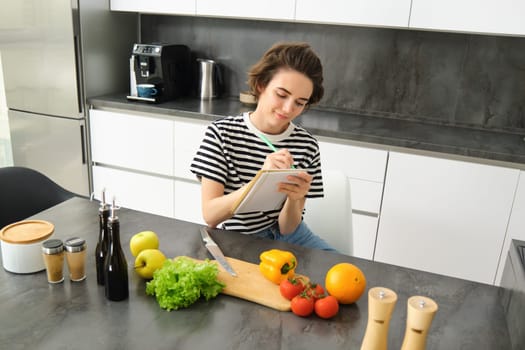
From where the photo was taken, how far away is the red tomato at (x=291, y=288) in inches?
41.4

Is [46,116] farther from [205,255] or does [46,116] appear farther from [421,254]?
[421,254]

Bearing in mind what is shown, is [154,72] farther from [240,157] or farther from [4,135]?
[240,157]

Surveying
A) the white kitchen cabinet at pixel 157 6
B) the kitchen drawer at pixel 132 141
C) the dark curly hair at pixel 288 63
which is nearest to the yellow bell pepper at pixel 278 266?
the dark curly hair at pixel 288 63

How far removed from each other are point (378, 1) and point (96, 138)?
184 cm

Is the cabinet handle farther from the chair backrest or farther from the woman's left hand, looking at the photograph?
the woman's left hand

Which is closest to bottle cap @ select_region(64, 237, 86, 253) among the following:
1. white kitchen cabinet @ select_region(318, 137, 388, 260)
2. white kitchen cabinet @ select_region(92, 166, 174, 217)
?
white kitchen cabinet @ select_region(318, 137, 388, 260)

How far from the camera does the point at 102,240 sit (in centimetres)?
106

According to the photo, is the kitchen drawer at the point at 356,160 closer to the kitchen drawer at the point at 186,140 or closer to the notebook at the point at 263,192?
the kitchen drawer at the point at 186,140

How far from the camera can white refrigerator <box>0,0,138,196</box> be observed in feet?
8.90

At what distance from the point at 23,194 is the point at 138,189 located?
116 cm

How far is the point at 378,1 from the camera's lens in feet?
7.74

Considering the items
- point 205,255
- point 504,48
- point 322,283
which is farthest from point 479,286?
point 504,48

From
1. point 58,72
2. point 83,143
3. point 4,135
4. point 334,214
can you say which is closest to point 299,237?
point 334,214

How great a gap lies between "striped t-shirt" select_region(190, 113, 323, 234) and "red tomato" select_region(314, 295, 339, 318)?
609mm
